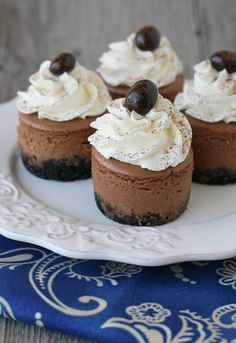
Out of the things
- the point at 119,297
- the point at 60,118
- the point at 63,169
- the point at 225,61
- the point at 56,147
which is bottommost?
the point at 119,297

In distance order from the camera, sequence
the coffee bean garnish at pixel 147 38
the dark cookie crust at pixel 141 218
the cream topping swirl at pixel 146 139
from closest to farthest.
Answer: the cream topping swirl at pixel 146 139
the dark cookie crust at pixel 141 218
the coffee bean garnish at pixel 147 38

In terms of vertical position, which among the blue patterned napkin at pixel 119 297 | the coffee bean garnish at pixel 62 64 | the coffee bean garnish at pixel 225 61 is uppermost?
the coffee bean garnish at pixel 62 64

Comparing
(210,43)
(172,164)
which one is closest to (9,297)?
(172,164)

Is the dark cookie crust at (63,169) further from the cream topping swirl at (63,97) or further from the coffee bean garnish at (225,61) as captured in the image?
the coffee bean garnish at (225,61)

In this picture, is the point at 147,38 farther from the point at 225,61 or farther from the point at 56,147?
the point at 56,147

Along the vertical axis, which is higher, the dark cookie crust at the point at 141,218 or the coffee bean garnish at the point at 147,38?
the coffee bean garnish at the point at 147,38

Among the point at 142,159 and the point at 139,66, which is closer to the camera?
the point at 142,159

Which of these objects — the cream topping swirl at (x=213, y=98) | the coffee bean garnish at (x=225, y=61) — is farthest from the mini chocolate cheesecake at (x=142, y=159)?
the coffee bean garnish at (x=225, y=61)

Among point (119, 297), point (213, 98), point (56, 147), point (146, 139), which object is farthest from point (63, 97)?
point (119, 297)
